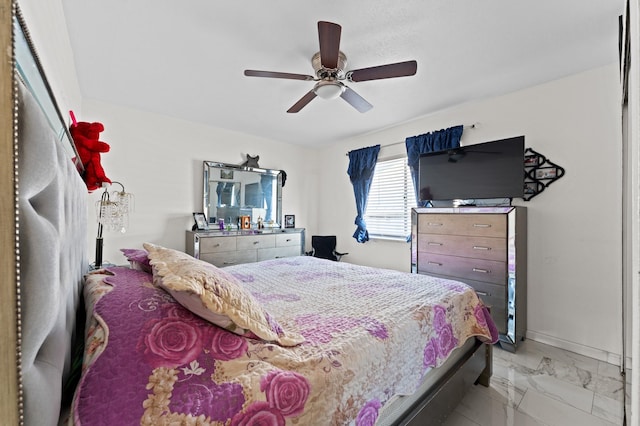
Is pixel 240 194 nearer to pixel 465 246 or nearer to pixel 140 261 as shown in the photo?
pixel 140 261

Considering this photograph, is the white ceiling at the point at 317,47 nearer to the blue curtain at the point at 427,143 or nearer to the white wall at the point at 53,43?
the white wall at the point at 53,43

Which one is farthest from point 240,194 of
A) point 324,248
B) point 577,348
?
point 577,348

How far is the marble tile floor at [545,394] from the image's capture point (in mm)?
1695

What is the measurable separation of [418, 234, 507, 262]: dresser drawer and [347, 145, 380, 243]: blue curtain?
126cm

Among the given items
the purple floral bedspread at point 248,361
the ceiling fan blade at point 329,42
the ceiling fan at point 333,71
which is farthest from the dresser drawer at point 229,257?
the ceiling fan blade at point 329,42

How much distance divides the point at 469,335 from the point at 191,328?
5.72ft

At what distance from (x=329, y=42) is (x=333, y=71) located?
0.38m

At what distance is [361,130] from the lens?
4152mm

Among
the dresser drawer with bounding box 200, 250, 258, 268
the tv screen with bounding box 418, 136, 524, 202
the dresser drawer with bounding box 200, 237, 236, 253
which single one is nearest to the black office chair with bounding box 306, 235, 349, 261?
the dresser drawer with bounding box 200, 250, 258, 268

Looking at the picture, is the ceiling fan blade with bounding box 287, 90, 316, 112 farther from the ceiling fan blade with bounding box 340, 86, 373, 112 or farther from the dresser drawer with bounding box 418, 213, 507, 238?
the dresser drawer with bounding box 418, 213, 507, 238

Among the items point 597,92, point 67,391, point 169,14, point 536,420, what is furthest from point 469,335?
point 169,14

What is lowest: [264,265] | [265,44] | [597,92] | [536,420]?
[536,420]

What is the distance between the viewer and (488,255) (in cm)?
267

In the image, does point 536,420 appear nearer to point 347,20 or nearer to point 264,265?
point 264,265
